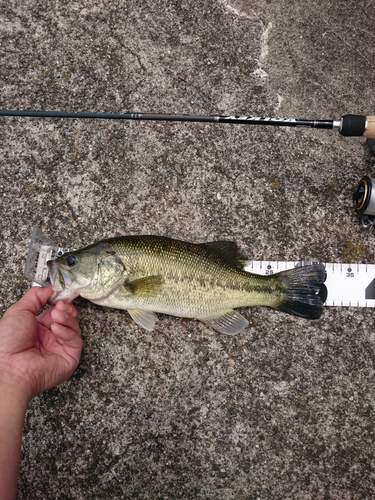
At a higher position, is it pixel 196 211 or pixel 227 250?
pixel 196 211

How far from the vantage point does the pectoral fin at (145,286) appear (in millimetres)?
2818

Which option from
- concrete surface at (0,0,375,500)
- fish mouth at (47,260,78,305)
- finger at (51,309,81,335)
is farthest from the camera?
concrete surface at (0,0,375,500)

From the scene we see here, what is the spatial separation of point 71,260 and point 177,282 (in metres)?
0.76

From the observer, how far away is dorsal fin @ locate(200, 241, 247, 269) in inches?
119

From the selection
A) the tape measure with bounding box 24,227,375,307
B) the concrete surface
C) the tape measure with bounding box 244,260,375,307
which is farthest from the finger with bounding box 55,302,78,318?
the tape measure with bounding box 244,260,375,307

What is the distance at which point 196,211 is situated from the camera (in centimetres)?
329

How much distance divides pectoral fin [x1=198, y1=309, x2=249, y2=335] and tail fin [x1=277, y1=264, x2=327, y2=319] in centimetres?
32

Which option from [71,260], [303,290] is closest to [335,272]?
[303,290]

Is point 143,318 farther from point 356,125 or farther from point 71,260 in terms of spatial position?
point 356,125

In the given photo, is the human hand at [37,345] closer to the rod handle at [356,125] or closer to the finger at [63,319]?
the finger at [63,319]

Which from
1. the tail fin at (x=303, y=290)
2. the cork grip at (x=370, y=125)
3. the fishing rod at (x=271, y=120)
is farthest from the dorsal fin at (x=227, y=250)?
the cork grip at (x=370, y=125)

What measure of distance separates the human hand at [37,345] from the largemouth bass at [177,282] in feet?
0.52

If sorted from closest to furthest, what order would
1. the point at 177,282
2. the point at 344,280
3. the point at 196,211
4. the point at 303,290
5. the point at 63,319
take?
the point at 63,319 → the point at 177,282 → the point at 303,290 → the point at 344,280 → the point at 196,211

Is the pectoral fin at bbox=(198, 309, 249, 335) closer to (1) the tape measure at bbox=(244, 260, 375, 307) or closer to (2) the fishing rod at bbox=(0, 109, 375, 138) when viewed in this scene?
(1) the tape measure at bbox=(244, 260, 375, 307)
